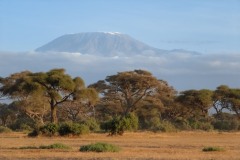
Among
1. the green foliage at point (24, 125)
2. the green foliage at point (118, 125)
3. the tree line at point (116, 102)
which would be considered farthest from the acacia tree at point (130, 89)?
the green foliage at point (118, 125)

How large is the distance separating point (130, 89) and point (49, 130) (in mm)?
23262

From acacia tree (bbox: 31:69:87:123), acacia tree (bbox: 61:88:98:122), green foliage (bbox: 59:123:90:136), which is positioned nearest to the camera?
green foliage (bbox: 59:123:90:136)

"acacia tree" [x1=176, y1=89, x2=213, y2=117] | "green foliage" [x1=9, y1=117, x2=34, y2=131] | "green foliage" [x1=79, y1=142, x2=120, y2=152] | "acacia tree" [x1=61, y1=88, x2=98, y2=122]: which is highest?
"acacia tree" [x1=176, y1=89, x2=213, y2=117]

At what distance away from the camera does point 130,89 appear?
63.3m

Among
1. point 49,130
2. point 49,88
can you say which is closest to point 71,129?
point 49,130

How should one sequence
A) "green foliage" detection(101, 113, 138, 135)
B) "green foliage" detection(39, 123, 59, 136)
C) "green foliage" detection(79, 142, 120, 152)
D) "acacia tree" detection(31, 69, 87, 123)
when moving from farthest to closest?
"acacia tree" detection(31, 69, 87, 123) < "green foliage" detection(101, 113, 138, 135) < "green foliage" detection(39, 123, 59, 136) < "green foliage" detection(79, 142, 120, 152)

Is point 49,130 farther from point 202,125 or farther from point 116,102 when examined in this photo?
point 116,102

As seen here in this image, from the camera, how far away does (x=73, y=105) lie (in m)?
63.9

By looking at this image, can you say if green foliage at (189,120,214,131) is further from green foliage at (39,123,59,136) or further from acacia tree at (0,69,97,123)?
green foliage at (39,123,59,136)

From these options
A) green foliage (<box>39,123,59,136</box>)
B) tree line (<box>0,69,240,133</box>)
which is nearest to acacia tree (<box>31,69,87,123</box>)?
tree line (<box>0,69,240,133</box>)

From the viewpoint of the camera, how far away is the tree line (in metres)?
51.1

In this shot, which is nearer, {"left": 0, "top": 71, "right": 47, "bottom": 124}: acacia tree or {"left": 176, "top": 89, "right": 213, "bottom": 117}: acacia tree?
{"left": 0, "top": 71, "right": 47, "bottom": 124}: acacia tree

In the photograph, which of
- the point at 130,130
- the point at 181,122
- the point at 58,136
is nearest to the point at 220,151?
the point at 58,136

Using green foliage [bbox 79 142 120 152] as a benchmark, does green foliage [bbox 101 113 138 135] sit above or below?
above
